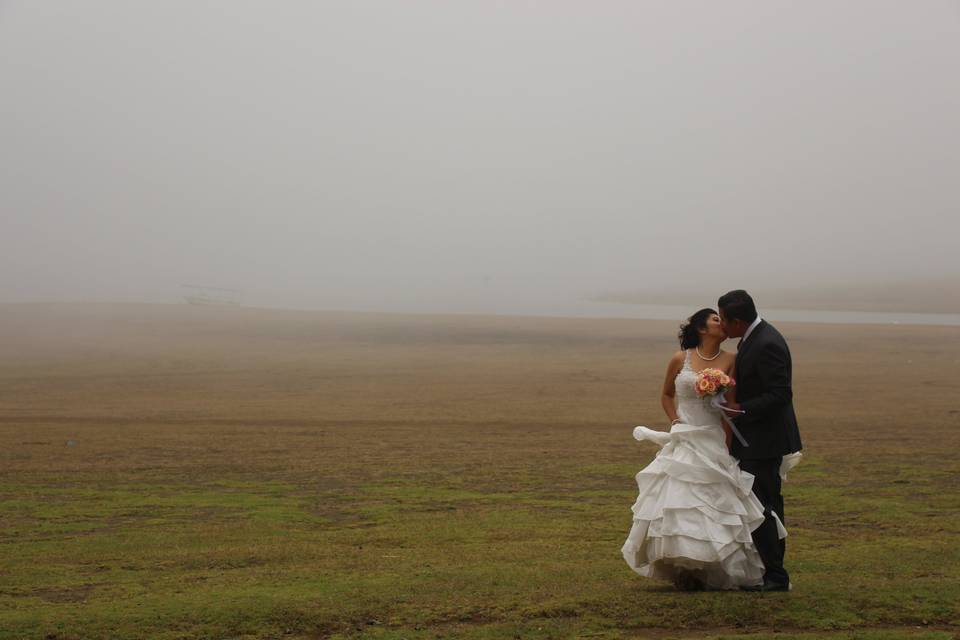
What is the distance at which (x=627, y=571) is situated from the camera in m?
10.5

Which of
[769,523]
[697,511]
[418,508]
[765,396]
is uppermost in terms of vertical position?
[765,396]

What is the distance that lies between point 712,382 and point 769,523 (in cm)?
130

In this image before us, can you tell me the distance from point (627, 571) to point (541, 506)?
206 inches

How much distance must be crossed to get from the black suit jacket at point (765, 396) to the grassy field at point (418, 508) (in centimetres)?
125

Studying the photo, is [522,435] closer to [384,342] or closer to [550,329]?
[384,342]

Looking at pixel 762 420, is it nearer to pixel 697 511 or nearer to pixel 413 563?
pixel 697 511

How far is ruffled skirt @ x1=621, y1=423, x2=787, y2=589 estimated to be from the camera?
8.88 m

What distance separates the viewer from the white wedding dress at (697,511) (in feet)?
29.1

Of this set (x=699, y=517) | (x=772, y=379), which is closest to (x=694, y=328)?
(x=772, y=379)

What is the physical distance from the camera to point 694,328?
9.42m

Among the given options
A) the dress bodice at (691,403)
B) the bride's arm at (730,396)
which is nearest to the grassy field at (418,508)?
the bride's arm at (730,396)

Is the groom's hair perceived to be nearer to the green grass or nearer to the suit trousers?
the suit trousers

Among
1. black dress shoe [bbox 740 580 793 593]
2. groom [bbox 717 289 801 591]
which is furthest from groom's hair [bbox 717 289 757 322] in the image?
black dress shoe [bbox 740 580 793 593]

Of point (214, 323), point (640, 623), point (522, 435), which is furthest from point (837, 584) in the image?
point (214, 323)
